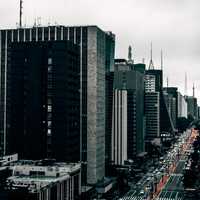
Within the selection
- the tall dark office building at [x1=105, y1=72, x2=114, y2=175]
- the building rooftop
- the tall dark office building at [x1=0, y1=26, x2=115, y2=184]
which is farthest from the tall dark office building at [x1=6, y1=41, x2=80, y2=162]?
the tall dark office building at [x1=105, y1=72, x2=114, y2=175]

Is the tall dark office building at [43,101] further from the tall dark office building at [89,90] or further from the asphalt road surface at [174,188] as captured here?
the asphalt road surface at [174,188]

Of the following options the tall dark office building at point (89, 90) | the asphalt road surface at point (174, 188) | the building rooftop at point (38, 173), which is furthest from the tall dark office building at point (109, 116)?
the building rooftop at point (38, 173)

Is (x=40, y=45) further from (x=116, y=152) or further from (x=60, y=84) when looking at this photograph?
(x=116, y=152)

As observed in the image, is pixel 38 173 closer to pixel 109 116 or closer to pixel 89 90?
pixel 89 90

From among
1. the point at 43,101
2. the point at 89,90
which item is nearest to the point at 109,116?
the point at 89,90

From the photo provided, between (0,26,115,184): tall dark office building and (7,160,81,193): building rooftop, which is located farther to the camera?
(0,26,115,184): tall dark office building

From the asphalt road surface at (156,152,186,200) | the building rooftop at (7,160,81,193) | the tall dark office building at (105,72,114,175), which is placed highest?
the tall dark office building at (105,72,114,175)

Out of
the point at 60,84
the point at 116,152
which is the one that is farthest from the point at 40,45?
the point at 116,152

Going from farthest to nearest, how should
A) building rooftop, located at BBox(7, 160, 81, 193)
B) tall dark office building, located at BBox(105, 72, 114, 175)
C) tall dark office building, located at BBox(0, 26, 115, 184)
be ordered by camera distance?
tall dark office building, located at BBox(105, 72, 114, 175) → tall dark office building, located at BBox(0, 26, 115, 184) → building rooftop, located at BBox(7, 160, 81, 193)

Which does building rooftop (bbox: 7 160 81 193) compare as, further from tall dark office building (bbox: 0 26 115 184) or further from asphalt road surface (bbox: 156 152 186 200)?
asphalt road surface (bbox: 156 152 186 200)
